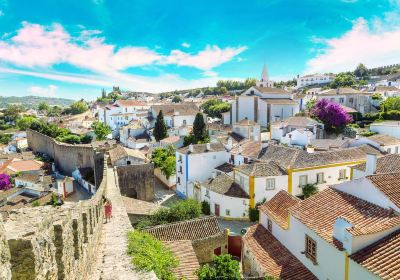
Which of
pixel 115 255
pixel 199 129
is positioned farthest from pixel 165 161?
pixel 115 255

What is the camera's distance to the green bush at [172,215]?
676 inches

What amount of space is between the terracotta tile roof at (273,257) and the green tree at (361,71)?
91.6 metres

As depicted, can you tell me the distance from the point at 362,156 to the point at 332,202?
13.7 metres

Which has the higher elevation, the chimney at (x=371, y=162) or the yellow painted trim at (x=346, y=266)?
the chimney at (x=371, y=162)

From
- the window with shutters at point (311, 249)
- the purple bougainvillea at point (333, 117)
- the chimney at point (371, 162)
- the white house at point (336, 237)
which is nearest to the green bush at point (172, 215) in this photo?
the white house at point (336, 237)

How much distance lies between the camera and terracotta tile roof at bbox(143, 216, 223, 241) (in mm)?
15156

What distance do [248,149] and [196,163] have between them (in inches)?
186

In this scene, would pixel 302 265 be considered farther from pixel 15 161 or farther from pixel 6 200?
pixel 15 161

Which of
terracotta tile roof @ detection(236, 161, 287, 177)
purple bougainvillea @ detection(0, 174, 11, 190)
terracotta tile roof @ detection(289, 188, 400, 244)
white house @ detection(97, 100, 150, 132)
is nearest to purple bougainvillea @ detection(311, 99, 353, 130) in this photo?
terracotta tile roof @ detection(236, 161, 287, 177)

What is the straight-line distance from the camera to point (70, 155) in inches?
1451

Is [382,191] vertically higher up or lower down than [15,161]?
higher up

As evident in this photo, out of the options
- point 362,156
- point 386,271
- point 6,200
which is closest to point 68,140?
point 6,200

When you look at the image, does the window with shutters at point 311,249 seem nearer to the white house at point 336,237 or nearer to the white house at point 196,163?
the white house at point 336,237

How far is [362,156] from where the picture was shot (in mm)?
23812
